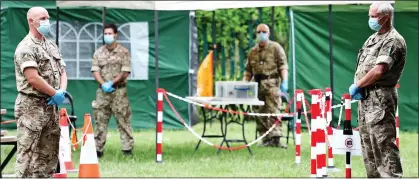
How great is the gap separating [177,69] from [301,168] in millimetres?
7838

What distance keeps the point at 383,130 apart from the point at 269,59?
7156mm

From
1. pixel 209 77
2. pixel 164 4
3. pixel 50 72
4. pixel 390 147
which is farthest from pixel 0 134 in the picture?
pixel 209 77

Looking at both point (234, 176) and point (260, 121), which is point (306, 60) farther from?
point (234, 176)

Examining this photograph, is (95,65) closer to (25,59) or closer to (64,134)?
(64,134)

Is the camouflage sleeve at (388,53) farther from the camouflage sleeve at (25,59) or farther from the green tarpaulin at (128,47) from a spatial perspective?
the green tarpaulin at (128,47)

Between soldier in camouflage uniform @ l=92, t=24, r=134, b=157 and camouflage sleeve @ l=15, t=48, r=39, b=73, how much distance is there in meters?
5.46

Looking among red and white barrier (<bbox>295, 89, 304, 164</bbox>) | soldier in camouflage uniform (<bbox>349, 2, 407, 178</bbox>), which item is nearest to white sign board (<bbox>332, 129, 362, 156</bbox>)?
soldier in camouflage uniform (<bbox>349, 2, 407, 178</bbox>)

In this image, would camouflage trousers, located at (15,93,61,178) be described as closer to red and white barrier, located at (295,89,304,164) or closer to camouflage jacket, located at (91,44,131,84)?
red and white barrier, located at (295,89,304,164)

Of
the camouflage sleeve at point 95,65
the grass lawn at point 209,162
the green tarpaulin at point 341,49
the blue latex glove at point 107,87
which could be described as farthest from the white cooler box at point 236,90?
the green tarpaulin at point 341,49

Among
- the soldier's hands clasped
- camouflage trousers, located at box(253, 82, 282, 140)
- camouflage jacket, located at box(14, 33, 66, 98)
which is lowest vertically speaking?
camouflage trousers, located at box(253, 82, 282, 140)

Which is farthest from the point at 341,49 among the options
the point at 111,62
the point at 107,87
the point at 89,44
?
the point at 107,87

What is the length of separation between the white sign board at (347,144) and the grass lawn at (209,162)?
2.56 m

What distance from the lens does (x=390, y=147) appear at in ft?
31.6

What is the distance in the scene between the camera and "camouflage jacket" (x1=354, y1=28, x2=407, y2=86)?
967 centimetres
